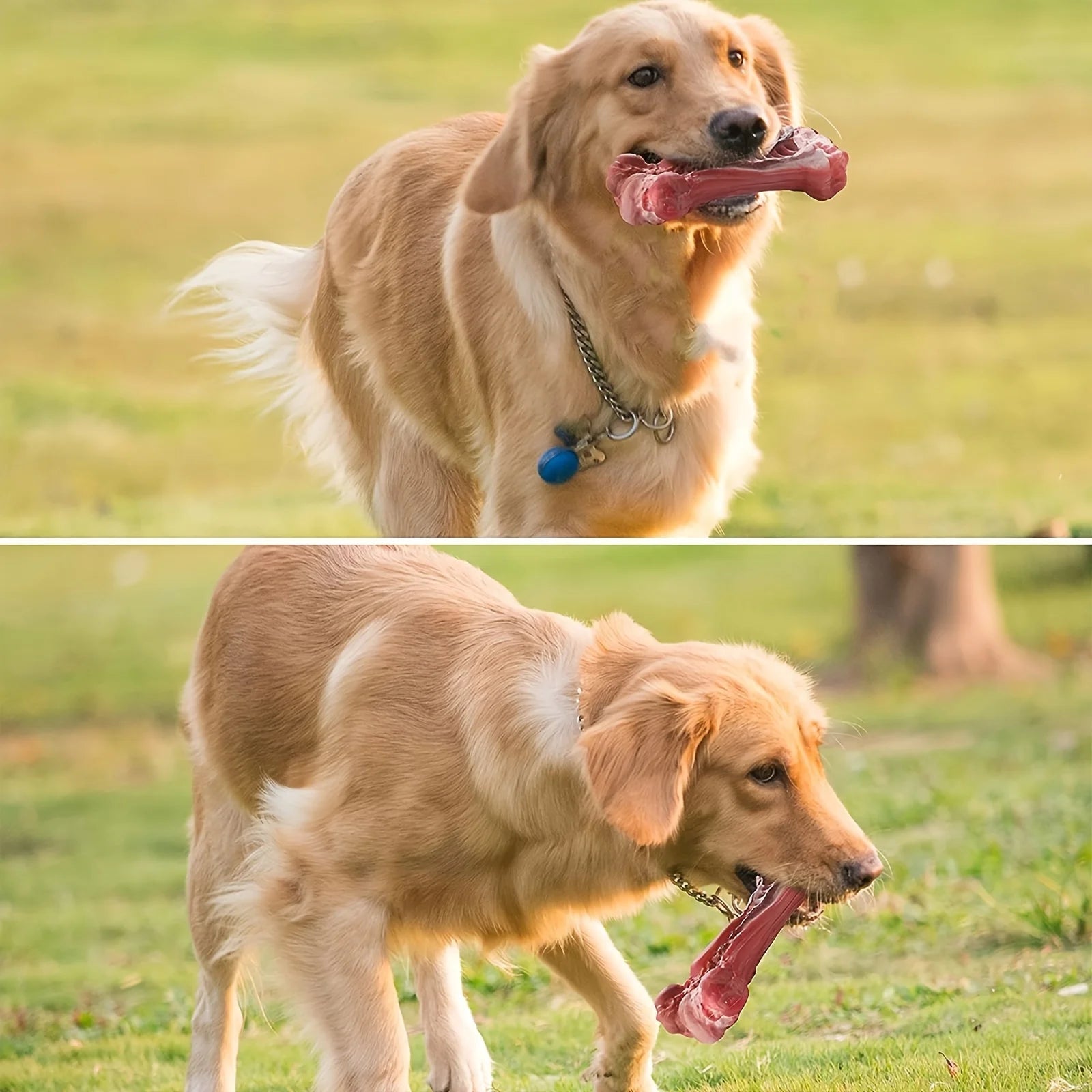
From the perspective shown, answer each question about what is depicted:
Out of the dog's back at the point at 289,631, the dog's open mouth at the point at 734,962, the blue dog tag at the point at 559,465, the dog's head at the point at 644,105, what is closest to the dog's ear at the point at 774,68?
the dog's head at the point at 644,105

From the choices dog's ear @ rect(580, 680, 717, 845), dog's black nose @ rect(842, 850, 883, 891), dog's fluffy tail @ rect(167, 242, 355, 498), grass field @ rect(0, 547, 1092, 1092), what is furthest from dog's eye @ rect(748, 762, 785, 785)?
dog's fluffy tail @ rect(167, 242, 355, 498)

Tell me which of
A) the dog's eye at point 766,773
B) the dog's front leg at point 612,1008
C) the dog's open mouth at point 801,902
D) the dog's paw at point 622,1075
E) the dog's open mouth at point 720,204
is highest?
the dog's open mouth at point 720,204

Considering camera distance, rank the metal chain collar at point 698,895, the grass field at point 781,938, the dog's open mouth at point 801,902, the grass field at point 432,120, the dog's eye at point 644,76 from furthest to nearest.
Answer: the grass field at point 432,120 → the grass field at point 781,938 → the dog's eye at point 644,76 → the metal chain collar at point 698,895 → the dog's open mouth at point 801,902

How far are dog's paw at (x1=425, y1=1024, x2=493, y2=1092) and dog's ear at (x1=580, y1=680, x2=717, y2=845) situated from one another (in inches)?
51.3

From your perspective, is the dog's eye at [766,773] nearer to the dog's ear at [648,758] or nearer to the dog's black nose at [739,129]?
the dog's ear at [648,758]

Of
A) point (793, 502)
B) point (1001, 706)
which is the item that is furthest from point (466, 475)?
point (1001, 706)

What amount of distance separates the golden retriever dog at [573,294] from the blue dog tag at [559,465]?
44 mm

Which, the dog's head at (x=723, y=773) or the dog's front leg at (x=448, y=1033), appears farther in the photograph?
the dog's front leg at (x=448, y=1033)

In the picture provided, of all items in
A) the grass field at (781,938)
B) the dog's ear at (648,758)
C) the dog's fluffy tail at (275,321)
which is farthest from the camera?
the dog's fluffy tail at (275,321)

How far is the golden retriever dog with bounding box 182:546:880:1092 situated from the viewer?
167 inches

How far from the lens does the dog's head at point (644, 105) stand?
4586 mm

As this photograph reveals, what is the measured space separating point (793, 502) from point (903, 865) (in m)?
2.79

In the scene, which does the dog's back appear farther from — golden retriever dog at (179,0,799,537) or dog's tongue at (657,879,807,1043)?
dog's tongue at (657,879,807,1043)

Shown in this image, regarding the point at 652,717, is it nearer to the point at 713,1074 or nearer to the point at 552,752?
the point at 552,752
